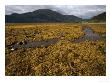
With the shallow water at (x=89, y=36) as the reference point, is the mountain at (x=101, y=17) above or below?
above

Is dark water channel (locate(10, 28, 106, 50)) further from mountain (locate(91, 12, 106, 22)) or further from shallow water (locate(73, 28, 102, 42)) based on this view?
mountain (locate(91, 12, 106, 22))

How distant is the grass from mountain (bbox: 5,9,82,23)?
0.05m

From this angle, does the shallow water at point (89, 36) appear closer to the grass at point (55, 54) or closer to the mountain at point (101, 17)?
the grass at point (55, 54)

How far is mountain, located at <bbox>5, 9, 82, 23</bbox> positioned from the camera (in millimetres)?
3096

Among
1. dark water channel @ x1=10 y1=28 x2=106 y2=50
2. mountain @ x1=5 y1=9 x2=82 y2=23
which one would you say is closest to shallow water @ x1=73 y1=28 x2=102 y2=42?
dark water channel @ x1=10 y1=28 x2=106 y2=50

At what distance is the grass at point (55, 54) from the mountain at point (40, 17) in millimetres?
53

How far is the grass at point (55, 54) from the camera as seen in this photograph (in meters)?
3.04

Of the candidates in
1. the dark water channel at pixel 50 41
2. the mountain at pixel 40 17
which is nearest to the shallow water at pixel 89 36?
the dark water channel at pixel 50 41

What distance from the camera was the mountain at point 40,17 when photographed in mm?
3096

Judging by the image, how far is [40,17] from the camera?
312cm

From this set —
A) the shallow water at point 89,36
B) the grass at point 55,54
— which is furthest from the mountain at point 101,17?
the shallow water at point 89,36

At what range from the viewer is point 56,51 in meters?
3.11
